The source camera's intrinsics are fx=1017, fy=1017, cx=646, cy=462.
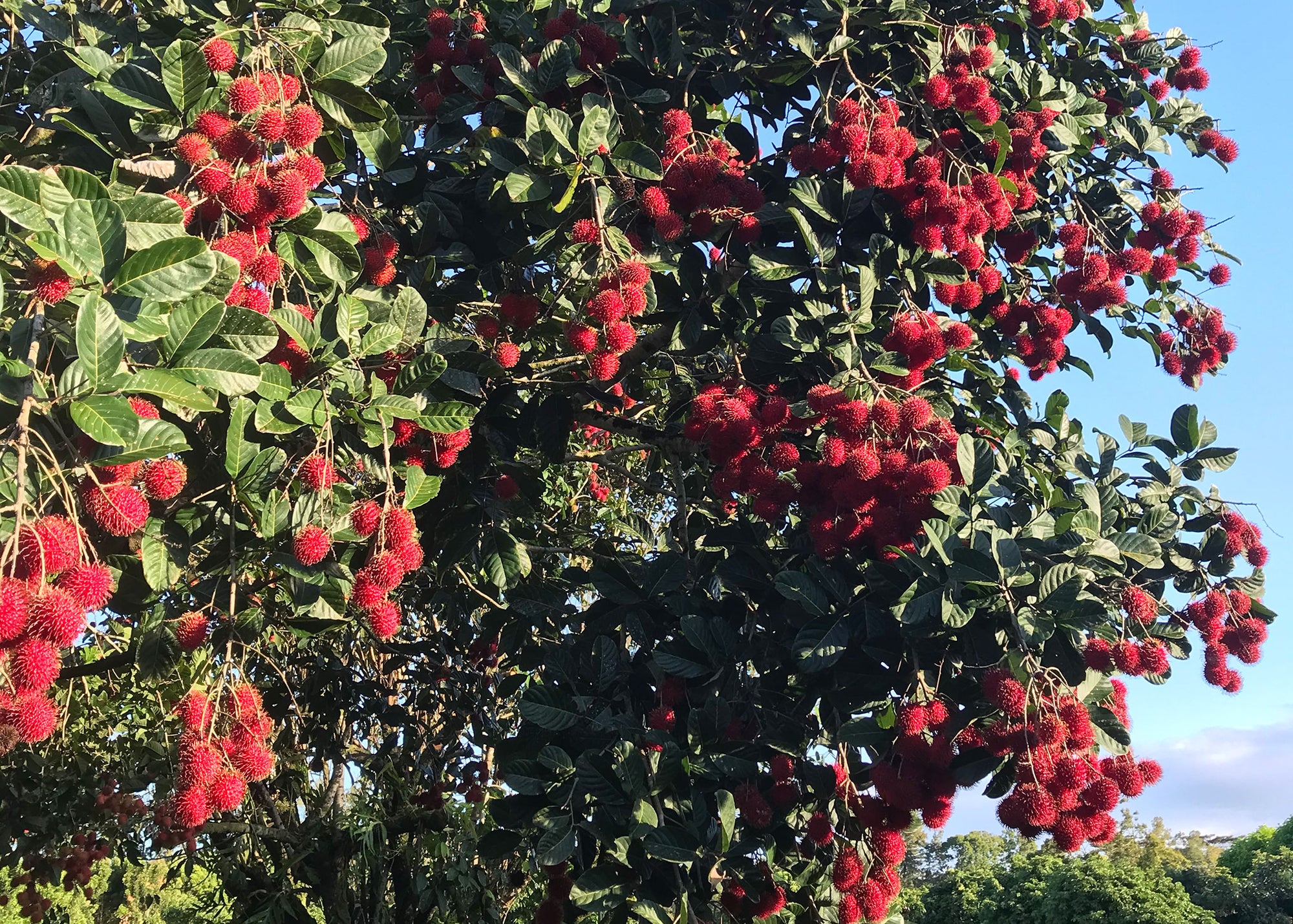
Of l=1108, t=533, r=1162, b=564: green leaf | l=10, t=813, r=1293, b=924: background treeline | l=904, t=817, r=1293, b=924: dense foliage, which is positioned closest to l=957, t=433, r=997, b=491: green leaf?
l=1108, t=533, r=1162, b=564: green leaf

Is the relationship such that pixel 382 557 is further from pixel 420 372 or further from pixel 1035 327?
pixel 1035 327

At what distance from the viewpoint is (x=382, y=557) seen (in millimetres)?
2201

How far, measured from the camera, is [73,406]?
1.60 metres

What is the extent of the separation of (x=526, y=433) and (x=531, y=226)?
0.66 meters

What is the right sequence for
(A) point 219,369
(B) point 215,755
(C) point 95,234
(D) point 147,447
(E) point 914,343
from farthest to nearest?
(E) point 914,343
(B) point 215,755
(A) point 219,369
(D) point 147,447
(C) point 95,234

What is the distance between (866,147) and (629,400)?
1.61 m

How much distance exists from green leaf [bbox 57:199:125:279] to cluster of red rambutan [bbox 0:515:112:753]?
42 cm

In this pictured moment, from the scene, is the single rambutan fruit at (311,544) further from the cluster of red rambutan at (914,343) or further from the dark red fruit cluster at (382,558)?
the cluster of red rambutan at (914,343)

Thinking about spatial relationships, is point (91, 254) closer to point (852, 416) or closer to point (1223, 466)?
point (852, 416)

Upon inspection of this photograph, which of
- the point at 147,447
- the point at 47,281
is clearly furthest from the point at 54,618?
the point at 47,281

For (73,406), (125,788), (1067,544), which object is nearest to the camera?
(73,406)

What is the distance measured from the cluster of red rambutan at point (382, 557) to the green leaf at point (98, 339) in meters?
0.65

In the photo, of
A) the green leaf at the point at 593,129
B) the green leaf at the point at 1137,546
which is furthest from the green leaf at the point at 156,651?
the green leaf at the point at 1137,546

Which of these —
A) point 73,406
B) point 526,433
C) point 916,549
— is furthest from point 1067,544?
point 73,406
